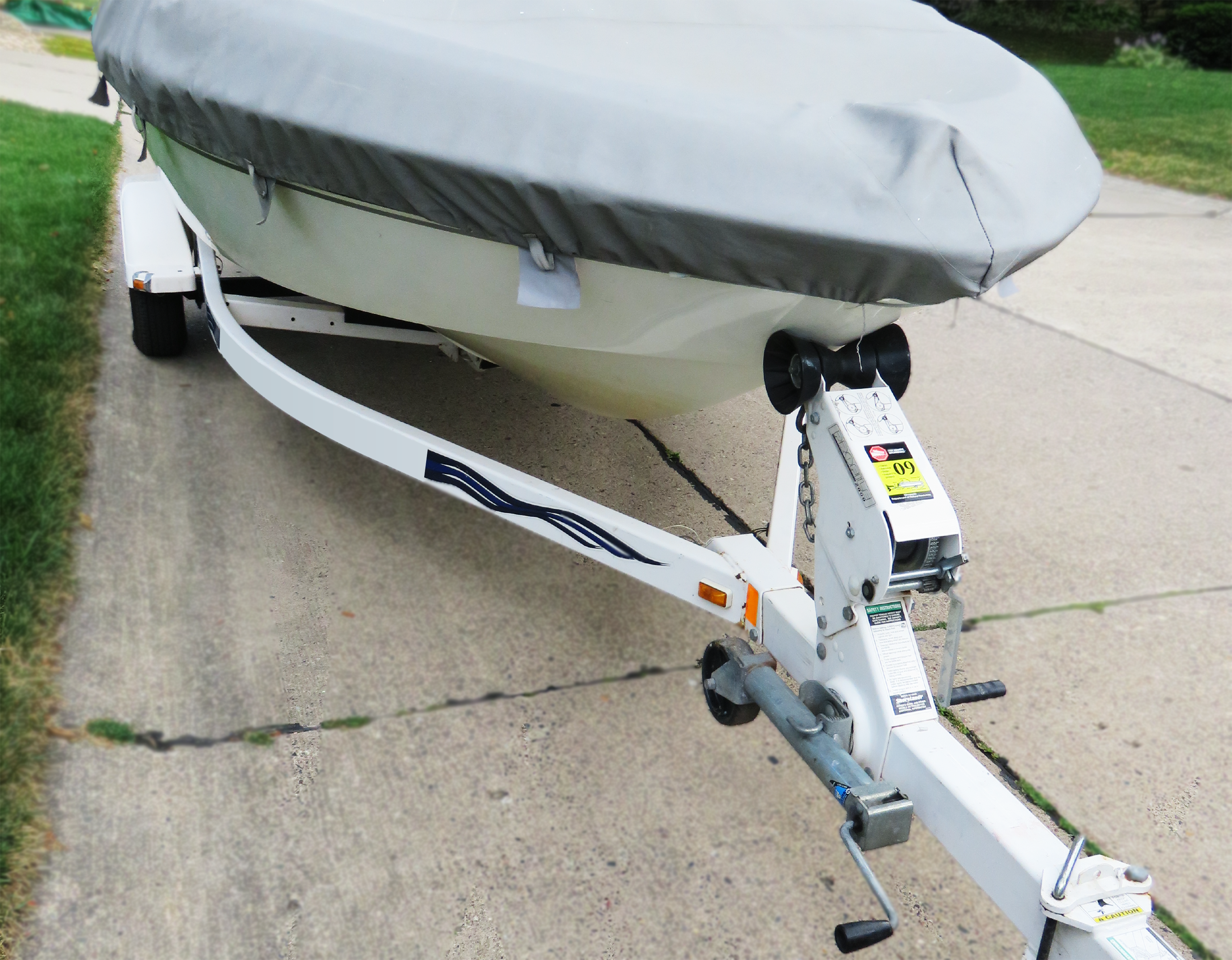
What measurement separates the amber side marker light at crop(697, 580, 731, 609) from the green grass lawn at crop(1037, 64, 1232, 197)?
718 cm

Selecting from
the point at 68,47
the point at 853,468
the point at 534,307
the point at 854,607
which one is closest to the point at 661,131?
the point at 534,307

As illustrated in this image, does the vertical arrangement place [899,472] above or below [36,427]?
above

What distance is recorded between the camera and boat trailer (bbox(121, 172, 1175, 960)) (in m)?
1.45

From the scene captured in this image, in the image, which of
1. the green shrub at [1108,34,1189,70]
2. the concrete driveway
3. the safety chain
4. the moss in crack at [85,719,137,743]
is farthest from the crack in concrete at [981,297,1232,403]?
the green shrub at [1108,34,1189,70]

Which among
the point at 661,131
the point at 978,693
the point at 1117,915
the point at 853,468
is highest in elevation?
the point at 661,131

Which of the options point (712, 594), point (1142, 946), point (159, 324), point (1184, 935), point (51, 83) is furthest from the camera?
point (51, 83)

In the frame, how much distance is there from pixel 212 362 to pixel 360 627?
1792mm

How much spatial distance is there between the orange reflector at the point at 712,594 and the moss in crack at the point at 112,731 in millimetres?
1218

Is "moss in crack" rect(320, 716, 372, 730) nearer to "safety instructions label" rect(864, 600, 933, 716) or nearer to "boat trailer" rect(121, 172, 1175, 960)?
"boat trailer" rect(121, 172, 1175, 960)

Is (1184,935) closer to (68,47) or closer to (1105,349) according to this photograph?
(1105,349)

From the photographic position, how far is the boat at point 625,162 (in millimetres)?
1653

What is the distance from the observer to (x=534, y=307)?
6.68ft

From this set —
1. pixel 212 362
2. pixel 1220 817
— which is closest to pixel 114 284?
pixel 212 362

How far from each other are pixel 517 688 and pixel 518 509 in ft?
1.44
